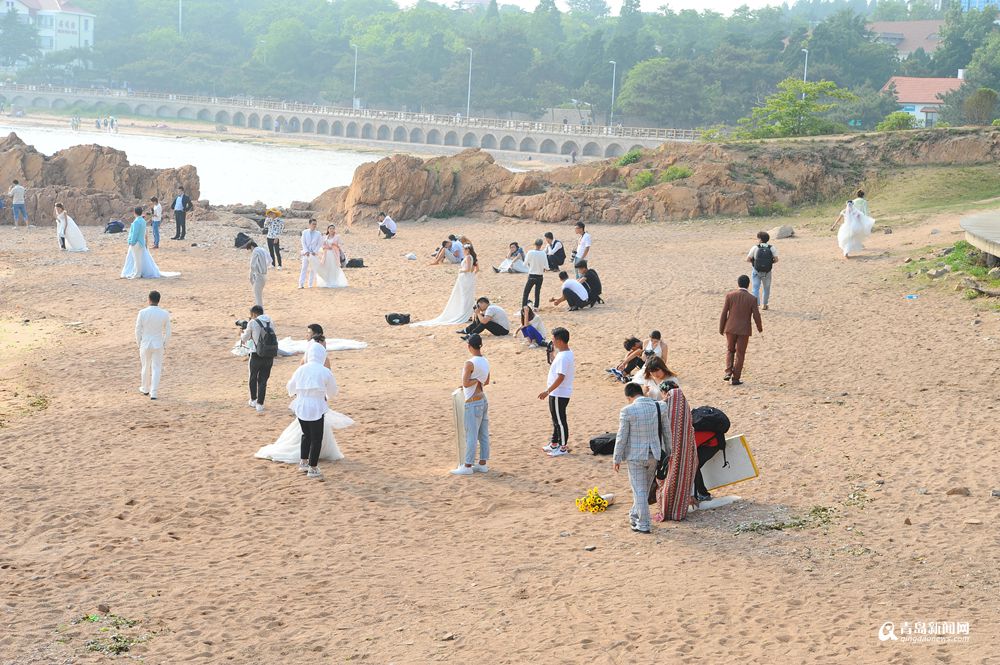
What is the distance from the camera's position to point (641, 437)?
840 centimetres

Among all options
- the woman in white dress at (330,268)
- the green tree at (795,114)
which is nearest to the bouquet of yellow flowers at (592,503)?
the woman in white dress at (330,268)

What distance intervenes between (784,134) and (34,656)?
125 feet

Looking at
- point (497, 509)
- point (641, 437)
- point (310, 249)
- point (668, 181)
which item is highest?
point (668, 181)

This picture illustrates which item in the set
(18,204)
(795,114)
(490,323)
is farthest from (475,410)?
(795,114)

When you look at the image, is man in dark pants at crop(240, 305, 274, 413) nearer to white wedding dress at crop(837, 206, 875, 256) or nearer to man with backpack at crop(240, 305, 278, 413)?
man with backpack at crop(240, 305, 278, 413)

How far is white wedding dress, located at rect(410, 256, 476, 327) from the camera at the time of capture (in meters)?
18.0

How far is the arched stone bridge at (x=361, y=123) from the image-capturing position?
263 feet

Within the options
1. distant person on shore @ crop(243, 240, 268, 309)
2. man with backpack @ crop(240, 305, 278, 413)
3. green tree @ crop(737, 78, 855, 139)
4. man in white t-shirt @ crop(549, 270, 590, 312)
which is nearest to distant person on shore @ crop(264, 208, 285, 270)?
distant person on shore @ crop(243, 240, 268, 309)

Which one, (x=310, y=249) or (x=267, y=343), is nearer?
(x=267, y=343)

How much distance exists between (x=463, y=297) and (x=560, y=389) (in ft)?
24.7

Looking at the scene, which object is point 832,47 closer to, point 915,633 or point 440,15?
point 440,15

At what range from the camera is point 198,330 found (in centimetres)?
1792

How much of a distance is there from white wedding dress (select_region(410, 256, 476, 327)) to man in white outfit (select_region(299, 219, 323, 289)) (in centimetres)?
439

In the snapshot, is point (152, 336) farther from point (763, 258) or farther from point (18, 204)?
point (18, 204)
